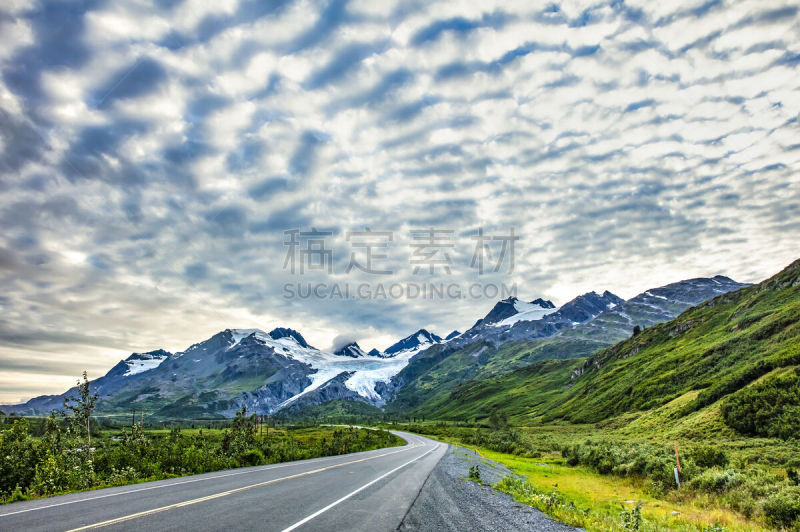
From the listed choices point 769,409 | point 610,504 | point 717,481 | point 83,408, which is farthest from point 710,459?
point 83,408

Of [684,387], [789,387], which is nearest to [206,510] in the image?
[789,387]

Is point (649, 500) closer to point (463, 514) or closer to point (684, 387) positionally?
point (463, 514)

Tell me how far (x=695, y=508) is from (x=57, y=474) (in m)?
29.8

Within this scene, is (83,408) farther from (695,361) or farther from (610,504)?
(695,361)

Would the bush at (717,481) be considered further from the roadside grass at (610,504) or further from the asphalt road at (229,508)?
the asphalt road at (229,508)

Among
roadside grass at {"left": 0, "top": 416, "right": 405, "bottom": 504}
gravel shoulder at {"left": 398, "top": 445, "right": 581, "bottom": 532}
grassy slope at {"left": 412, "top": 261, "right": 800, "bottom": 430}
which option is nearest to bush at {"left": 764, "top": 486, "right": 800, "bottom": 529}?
gravel shoulder at {"left": 398, "top": 445, "right": 581, "bottom": 532}

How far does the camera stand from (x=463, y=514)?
13.5 metres

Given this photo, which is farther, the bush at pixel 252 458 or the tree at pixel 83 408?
the bush at pixel 252 458

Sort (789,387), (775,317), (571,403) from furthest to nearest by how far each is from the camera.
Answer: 1. (571,403)
2. (775,317)
3. (789,387)

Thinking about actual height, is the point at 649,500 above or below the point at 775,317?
below

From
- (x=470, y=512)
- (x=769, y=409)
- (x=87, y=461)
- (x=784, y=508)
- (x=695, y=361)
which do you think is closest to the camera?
(x=470, y=512)

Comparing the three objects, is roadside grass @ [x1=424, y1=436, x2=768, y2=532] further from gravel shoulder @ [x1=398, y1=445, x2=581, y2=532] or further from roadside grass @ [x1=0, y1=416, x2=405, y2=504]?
roadside grass @ [x1=0, y1=416, x2=405, y2=504]

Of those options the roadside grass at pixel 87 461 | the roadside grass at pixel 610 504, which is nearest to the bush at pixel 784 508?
the roadside grass at pixel 610 504

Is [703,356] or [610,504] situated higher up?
[703,356]
